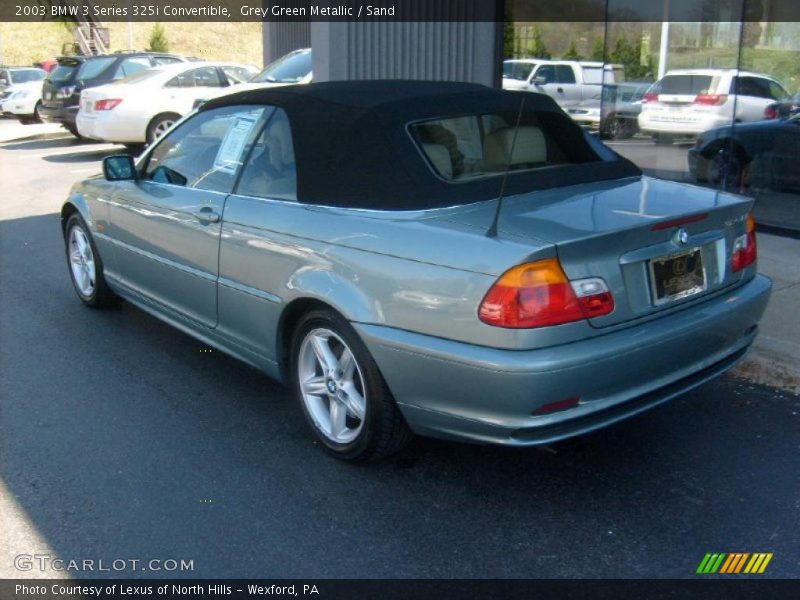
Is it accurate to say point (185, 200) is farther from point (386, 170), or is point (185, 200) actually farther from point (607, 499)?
point (607, 499)

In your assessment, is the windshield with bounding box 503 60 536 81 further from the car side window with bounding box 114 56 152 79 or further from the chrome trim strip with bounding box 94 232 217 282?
the car side window with bounding box 114 56 152 79

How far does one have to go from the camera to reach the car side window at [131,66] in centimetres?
1717

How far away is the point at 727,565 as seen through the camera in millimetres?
3170

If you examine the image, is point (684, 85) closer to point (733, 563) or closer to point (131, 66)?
point (733, 563)

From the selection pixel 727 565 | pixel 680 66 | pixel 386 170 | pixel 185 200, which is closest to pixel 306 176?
pixel 386 170

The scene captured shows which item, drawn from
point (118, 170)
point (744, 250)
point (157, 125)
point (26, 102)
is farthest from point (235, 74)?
point (744, 250)

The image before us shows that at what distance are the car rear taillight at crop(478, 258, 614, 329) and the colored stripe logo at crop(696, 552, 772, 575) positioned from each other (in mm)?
972

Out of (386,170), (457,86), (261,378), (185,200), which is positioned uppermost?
(457,86)

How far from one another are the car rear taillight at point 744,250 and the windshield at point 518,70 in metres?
8.63

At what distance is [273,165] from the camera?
4.40 metres

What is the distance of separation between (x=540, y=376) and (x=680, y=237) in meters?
0.91

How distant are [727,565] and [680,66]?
7.60 m

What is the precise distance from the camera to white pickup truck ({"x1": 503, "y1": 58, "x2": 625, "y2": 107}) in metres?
11.6

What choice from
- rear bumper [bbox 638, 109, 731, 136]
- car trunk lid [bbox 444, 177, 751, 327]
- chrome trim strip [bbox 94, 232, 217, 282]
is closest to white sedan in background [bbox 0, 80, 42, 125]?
rear bumper [bbox 638, 109, 731, 136]
